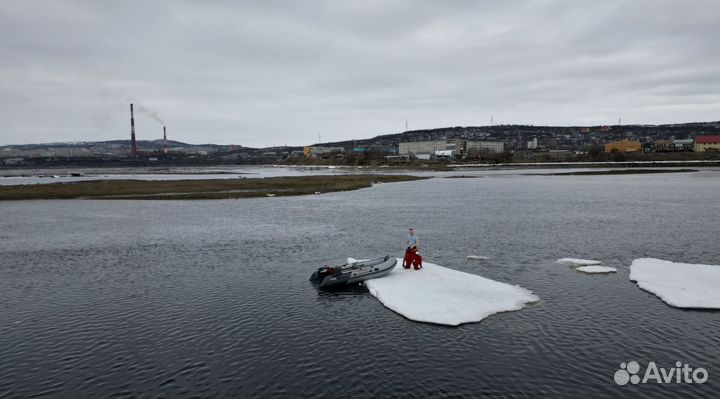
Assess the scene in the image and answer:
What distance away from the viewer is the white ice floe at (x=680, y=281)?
2450 cm

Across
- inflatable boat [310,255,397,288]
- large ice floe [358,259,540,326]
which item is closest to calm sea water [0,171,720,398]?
large ice floe [358,259,540,326]

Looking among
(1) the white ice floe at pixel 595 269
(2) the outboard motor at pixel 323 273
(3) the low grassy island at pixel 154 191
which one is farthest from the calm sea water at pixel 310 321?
(3) the low grassy island at pixel 154 191

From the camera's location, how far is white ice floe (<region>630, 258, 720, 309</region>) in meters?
24.5

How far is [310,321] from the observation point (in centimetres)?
2316

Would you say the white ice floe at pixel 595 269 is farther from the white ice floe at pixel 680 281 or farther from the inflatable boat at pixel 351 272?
the inflatable boat at pixel 351 272

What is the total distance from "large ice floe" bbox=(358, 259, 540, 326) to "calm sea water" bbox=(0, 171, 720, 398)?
76cm

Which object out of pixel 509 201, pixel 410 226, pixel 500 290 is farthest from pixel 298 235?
pixel 509 201

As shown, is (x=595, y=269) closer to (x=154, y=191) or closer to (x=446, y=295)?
(x=446, y=295)

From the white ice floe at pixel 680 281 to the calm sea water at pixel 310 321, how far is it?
856 mm

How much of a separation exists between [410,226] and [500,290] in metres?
25.2

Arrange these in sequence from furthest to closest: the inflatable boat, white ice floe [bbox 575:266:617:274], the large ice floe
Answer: white ice floe [bbox 575:266:617:274], the inflatable boat, the large ice floe

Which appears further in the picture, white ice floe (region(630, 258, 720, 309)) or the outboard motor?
the outboard motor

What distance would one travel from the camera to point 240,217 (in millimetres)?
→ 59562

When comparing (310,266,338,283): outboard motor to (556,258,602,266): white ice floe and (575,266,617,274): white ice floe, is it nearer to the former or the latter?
(575,266,617,274): white ice floe
